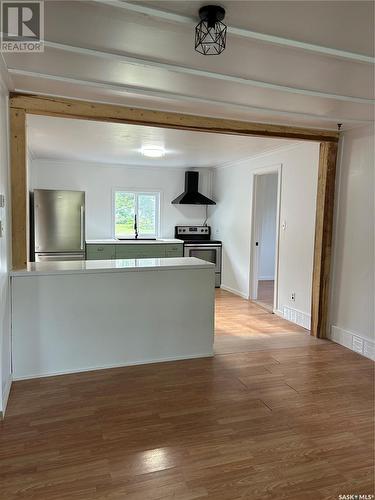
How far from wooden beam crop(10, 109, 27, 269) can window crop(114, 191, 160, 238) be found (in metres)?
3.92

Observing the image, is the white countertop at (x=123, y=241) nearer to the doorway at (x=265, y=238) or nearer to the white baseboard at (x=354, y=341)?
the doorway at (x=265, y=238)

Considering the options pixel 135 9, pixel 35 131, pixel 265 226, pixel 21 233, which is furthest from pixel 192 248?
pixel 135 9

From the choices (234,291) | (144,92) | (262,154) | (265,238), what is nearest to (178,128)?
(144,92)

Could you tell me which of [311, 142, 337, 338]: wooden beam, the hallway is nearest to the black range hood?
the hallway

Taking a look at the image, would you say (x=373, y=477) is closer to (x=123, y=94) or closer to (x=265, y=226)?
(x=123, y=94)

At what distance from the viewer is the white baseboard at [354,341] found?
362cm

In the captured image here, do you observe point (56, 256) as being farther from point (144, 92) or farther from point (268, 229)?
point (268, 229)

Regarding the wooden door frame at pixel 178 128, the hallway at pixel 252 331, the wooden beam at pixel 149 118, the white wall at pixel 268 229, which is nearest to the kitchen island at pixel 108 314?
the wooden door frame at pixel 178 128

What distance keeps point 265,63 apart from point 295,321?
3.38 m

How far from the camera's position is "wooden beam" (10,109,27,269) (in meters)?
2.90

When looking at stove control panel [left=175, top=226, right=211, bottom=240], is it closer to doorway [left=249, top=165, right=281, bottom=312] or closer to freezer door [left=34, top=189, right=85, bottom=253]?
doorway [left=249, top=165, right=281, bottom=312]

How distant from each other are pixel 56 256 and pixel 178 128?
3.22 m

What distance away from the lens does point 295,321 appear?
4.75 m

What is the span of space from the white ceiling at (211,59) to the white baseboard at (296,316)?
2420 mm
